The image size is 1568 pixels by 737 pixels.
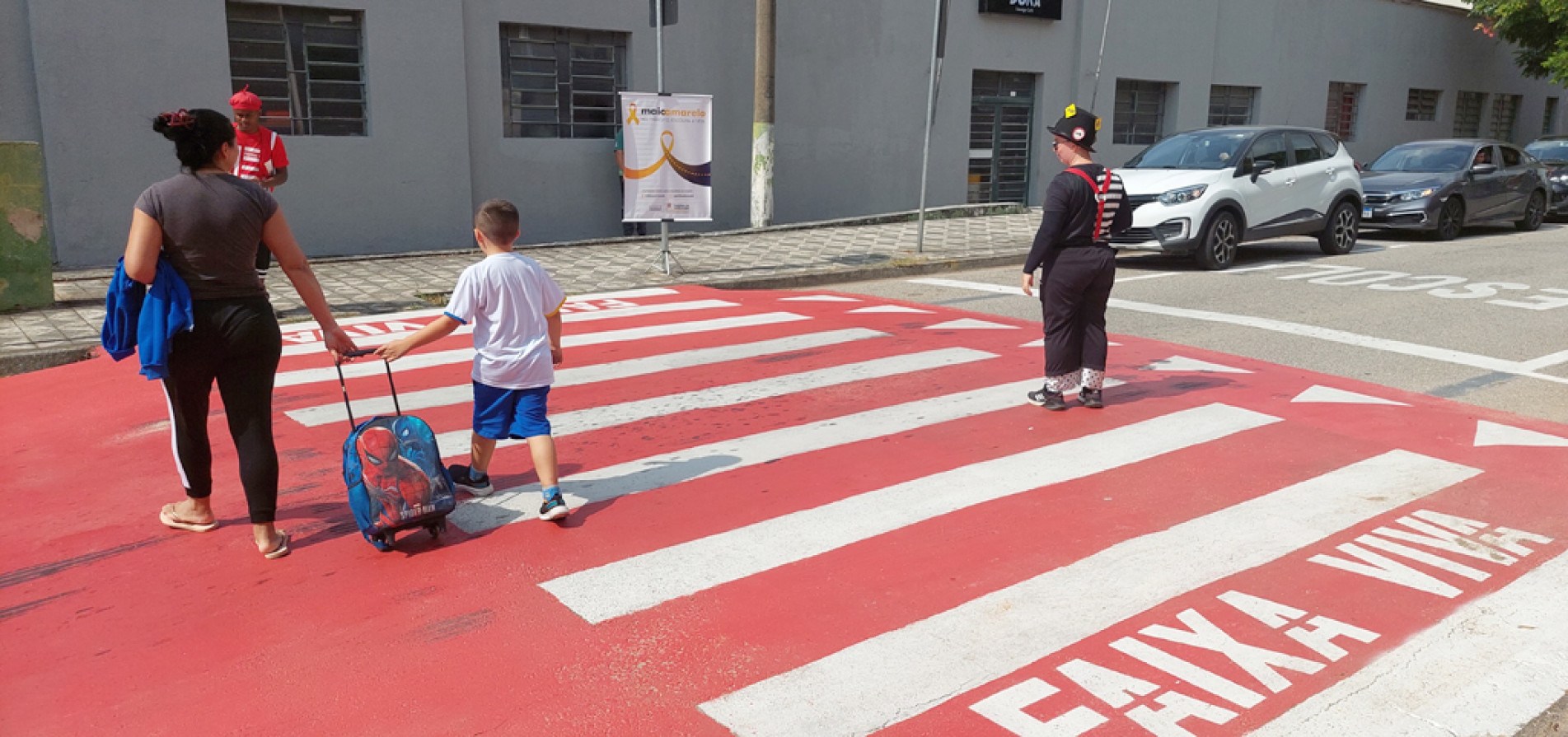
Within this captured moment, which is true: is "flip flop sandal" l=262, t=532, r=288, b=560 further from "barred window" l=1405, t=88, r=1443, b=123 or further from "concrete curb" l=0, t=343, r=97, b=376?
"barred window" l=1405, t=88, r=1443, b=123

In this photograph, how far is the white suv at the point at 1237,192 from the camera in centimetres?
1314

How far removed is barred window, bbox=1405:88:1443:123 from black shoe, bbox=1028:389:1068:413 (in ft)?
95.5

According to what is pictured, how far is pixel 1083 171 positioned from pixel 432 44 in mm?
10192

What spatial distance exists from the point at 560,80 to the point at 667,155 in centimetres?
435

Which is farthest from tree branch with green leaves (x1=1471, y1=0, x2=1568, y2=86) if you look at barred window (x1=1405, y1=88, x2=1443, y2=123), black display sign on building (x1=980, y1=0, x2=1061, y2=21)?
black display sign on building (x1=980, y1=0, x2=1061, y2=21)

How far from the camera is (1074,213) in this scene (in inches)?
258

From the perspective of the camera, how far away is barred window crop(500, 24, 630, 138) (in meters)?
15.3

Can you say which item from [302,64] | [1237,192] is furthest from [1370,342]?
[302,64]

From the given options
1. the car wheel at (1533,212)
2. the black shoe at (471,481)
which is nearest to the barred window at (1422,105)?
the car wheel at (1533,212)

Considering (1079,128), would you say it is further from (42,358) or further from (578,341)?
(42,358)

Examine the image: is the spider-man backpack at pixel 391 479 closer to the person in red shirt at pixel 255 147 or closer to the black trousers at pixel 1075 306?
the black trousers at pixel 1075 306

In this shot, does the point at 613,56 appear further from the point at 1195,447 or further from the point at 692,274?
the point at 1195,447

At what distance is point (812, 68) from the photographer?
1820 centimetres

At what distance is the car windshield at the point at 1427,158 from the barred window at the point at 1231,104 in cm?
676
